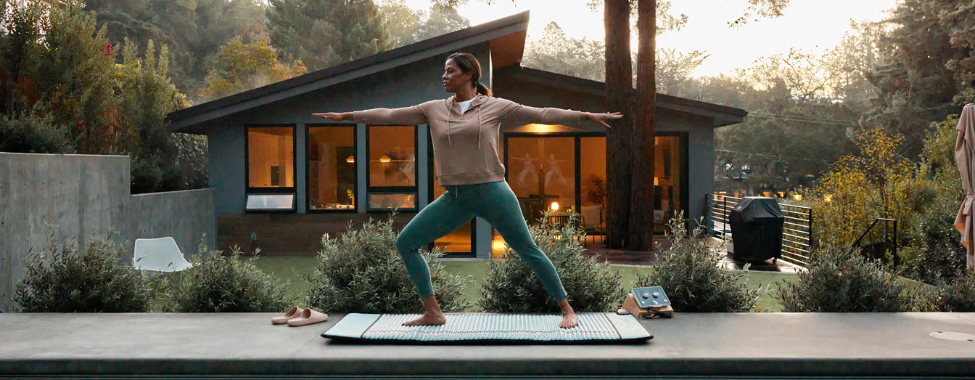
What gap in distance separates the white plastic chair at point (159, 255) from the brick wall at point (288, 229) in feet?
14.4

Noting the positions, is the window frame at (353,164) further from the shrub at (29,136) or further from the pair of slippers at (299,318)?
the pair of slippers at (299,318)

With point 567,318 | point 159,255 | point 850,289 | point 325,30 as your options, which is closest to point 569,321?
point 567,318

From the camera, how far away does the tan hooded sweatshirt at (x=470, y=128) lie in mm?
4242

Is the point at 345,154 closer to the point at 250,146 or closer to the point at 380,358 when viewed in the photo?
the point at 250,146

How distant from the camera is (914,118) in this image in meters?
27.9

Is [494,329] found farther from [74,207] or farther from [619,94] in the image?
[619,94]

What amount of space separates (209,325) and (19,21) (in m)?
6.23

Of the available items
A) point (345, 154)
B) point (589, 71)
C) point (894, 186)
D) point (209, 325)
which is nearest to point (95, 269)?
point (209, 325)

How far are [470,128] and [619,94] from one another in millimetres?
7786

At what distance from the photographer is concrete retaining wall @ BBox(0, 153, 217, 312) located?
6270 millimetres

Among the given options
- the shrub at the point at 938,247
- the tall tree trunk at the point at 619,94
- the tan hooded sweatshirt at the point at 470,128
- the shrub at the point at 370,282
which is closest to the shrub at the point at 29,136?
the shrub at the point at 370,282

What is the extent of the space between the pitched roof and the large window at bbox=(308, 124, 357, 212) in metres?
0.88

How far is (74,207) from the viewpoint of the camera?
7.73m

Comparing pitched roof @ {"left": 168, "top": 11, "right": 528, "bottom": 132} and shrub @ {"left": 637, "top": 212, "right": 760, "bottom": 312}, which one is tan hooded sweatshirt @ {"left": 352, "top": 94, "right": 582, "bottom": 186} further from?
pitched roof @ {"left": 168, "top": 11, "right": 528, "bottom": 132}
